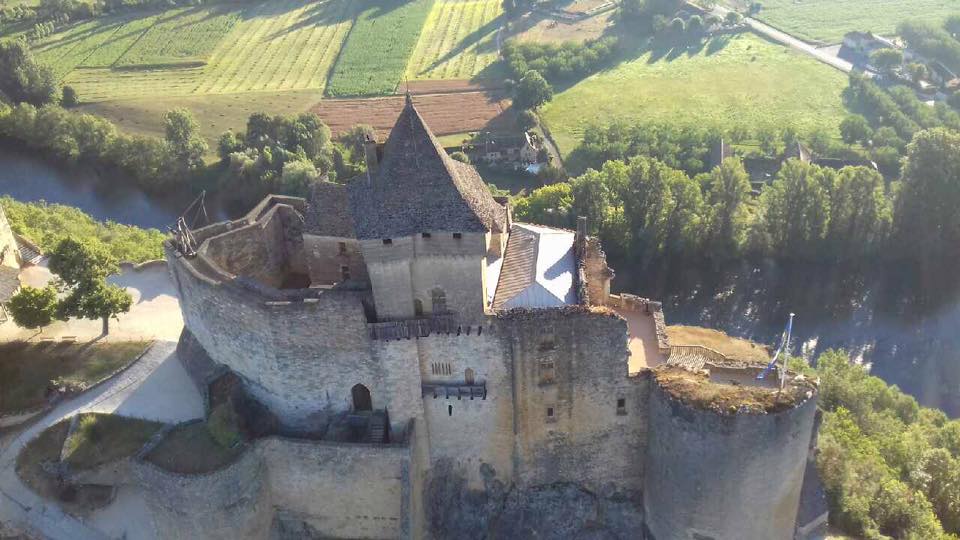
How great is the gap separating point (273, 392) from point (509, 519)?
42.8 feet

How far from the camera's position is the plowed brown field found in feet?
309

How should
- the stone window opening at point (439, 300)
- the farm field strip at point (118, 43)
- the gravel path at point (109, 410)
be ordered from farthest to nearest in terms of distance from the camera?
the farm field strip at point (118, 43) → the gravel path at point (109, 410) → the stone window opening at point (439, 300)

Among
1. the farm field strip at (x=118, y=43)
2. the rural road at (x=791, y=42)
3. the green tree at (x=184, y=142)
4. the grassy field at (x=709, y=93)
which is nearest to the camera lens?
the green tree at (x=184, y=142)

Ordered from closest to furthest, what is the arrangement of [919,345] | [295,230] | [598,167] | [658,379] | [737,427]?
[737,427]
[658,379]
[295,230]
[919,345]
[598,167]

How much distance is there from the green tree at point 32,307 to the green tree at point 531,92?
63106 mm

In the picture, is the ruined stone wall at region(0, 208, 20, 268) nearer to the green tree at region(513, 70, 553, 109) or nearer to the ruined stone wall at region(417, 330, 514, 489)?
the ruined stone wall at region(417, 330, 514, 489)

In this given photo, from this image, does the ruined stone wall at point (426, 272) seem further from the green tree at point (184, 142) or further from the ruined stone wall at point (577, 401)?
the green tree at point (184, 142)

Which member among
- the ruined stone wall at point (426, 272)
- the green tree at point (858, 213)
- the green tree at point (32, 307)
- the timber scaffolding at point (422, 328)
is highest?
the ruined stone wall at point (426, 272)

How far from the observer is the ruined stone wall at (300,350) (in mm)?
33344

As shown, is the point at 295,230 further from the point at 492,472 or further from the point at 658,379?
the point at 658,379

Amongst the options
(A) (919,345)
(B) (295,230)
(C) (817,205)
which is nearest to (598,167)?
(C) (817,205)

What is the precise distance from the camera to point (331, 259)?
3834cm

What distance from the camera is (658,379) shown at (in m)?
32.7

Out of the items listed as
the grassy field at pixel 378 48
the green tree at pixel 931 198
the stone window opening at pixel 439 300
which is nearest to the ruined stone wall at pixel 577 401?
the stone window opening at pixel 439 300
